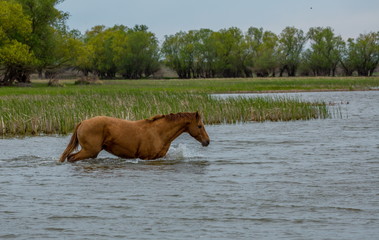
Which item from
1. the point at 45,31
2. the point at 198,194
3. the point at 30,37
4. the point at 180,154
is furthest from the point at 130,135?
the point at 45,31

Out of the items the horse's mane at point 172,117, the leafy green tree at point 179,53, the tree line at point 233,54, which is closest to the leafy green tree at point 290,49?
the tree line at point 233,54

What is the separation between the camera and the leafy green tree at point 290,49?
122688mm

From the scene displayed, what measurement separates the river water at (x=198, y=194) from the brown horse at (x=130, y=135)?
31 centimetres

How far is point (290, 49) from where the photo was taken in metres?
126

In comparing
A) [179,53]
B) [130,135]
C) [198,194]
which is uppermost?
[179,53]

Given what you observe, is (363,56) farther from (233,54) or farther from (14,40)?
(14,40)

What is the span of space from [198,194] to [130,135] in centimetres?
327

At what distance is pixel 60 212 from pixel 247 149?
9235 mm

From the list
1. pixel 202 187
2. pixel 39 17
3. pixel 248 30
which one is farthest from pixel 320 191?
pixel 248 30

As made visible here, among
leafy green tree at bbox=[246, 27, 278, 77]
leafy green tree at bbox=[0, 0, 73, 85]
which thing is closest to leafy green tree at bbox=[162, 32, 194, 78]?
leafy green tree at bbox=[246, 27, 278, 77]

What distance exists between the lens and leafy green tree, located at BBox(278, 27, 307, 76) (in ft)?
403

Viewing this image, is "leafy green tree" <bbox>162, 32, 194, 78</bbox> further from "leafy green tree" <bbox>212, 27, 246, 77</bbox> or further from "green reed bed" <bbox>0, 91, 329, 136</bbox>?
"green reed bed" <bbox>0, 91, 329, 136</bbox>

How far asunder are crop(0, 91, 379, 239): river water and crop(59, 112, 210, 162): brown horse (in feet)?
1.01

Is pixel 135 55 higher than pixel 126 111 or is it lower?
higher
